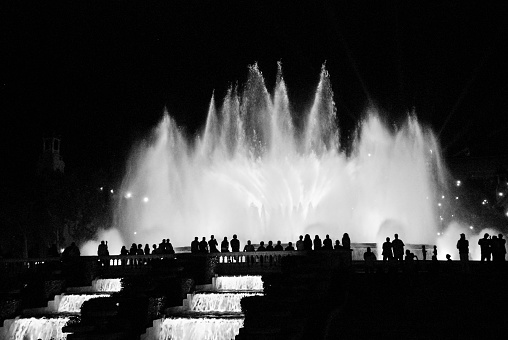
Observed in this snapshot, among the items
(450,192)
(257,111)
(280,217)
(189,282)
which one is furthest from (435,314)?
(450,192)

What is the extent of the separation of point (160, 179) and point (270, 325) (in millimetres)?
37913

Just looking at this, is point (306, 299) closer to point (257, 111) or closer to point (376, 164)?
point (376, 164)

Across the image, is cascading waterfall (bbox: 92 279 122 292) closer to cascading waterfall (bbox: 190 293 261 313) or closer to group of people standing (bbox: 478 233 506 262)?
cascading waterfall (bbox: 190 293 261 313)

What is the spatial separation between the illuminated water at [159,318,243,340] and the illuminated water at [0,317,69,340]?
350 cm

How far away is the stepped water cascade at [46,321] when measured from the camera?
20531mm

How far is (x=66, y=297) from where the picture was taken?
77.8 feet

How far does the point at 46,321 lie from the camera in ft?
68.3

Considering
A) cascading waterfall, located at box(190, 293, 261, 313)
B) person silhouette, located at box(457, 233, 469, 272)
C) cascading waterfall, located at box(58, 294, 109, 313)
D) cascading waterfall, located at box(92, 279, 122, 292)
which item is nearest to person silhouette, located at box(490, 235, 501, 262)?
person silhouette, located at box(457, 233, 469, 272)

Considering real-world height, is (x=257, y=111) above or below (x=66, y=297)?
above

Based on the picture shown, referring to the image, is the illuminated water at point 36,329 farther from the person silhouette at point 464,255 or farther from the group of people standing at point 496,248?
the group of people standing at point 496,248

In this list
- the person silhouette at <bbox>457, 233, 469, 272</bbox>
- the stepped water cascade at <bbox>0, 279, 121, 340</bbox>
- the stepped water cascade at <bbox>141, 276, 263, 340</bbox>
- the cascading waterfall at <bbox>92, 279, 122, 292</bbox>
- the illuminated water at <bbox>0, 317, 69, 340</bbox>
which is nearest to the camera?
the stepped water cascade at <bbox>141, 276, 263, 340</bbox>

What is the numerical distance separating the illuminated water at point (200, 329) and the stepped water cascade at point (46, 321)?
337 cm

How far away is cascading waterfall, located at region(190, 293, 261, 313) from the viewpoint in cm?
2158

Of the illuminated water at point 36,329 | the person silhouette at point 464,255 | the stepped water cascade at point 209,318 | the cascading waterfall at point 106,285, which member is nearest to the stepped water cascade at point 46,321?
the illuminated water at point 36,329
